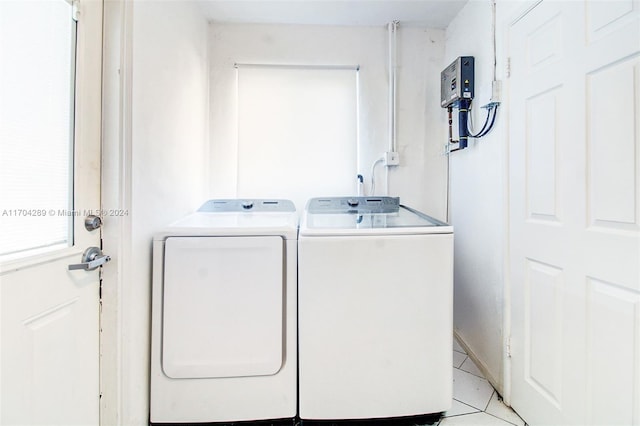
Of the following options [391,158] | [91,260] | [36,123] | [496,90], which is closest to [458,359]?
[391,158]

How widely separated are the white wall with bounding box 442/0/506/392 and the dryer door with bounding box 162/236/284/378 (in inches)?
48.3

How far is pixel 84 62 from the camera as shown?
3.41ft

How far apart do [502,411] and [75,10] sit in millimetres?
2554

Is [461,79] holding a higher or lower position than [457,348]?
higher

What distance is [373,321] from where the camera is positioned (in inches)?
51.8

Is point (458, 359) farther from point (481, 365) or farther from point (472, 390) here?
point (472, 390)

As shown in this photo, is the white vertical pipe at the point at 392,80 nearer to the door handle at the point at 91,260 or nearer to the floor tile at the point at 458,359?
the floor tile at the point at 458,359

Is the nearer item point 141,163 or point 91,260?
point 91,260

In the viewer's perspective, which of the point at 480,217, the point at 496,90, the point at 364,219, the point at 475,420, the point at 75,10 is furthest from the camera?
the point at 480,217

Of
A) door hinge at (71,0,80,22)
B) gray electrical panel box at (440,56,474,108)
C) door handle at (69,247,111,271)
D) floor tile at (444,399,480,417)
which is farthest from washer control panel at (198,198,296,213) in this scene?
floor tile at (444,399,480,417)

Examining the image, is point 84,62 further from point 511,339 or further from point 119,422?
point 511,339

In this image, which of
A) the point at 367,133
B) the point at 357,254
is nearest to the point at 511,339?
the point at 357,254

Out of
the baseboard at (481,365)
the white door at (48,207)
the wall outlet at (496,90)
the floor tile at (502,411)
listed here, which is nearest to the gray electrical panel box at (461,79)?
the wall outlet at (496,90)

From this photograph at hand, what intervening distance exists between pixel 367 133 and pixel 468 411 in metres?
1.89
